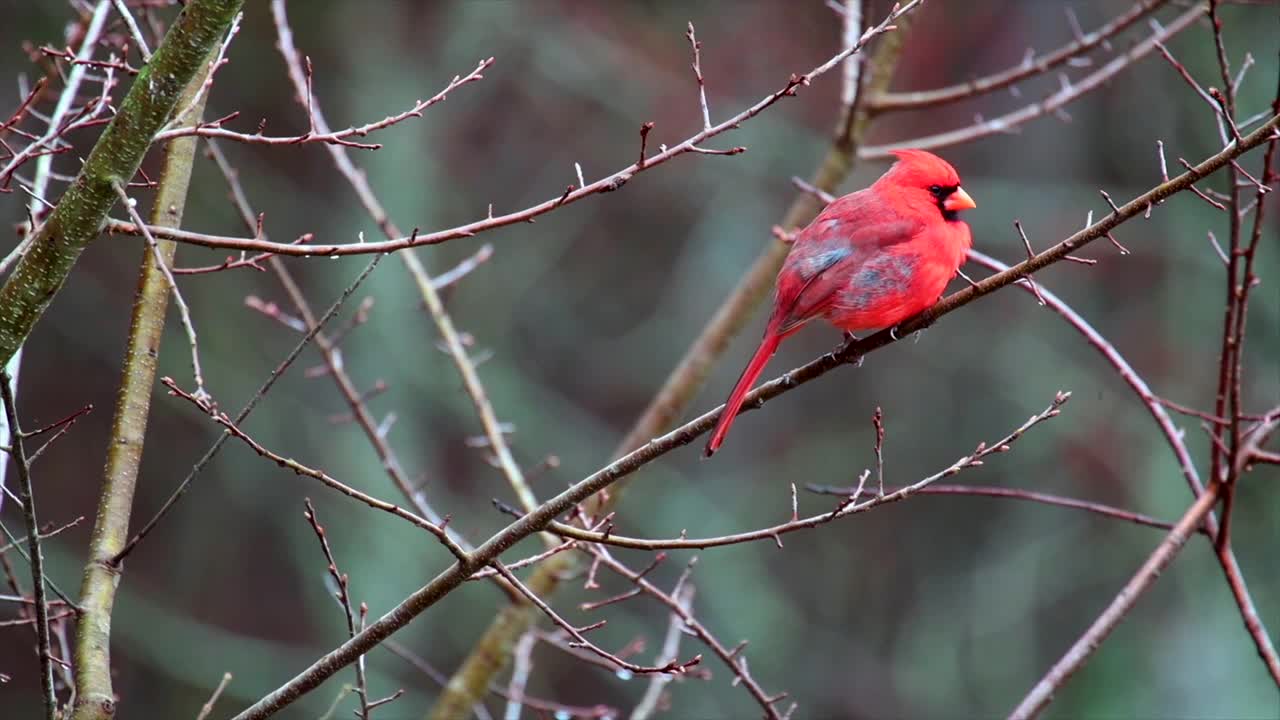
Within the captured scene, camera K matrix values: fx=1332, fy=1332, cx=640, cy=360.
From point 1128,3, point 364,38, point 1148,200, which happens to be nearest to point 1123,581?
point 1128,3

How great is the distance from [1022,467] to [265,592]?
17.7ft

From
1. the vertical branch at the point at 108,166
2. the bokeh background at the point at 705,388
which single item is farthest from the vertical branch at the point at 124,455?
the bokeh background at the point at 705,388

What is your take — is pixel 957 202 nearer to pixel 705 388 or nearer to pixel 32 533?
pixel 32 533

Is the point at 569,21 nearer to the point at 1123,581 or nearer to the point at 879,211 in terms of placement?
the point at 1123,581

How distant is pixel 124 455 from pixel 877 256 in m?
1.67

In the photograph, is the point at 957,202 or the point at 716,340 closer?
the point at 957,202

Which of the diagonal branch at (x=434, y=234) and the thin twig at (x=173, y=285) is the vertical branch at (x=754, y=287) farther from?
the thin twig at (x=173, y=285)

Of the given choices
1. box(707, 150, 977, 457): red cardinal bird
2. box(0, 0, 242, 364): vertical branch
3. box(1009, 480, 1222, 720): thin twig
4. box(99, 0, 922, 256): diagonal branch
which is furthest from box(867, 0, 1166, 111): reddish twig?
box(0, 0, 242, 364): vertical branch

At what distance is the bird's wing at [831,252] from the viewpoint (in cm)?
310

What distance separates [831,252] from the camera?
10.5 feet

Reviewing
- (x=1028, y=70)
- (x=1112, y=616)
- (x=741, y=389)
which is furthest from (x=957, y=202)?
(x=1112, y=616)

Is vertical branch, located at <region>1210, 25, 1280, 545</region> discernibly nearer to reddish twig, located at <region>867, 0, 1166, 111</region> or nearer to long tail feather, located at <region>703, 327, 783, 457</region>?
long tail feather, located at <region>703, 327, 783, 457</region>

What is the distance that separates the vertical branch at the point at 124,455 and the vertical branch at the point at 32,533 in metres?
0.22

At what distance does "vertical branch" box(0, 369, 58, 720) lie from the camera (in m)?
1.82
